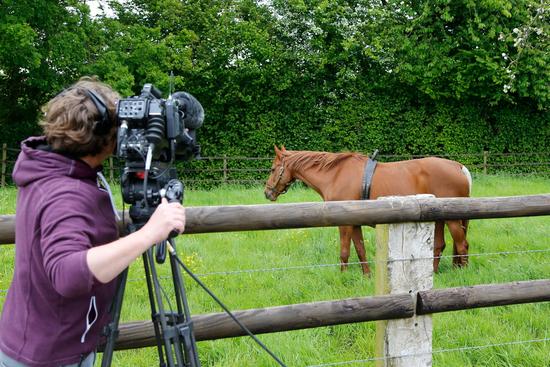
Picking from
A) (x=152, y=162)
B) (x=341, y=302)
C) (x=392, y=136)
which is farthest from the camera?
(x=392, y=136)

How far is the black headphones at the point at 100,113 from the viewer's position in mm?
1488

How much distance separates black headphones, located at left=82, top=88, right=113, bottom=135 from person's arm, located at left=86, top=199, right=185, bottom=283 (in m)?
0.33

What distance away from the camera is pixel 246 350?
3.36m

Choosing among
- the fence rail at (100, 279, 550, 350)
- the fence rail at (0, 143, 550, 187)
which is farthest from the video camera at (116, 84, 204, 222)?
the fence rail at (0, 143, 550, 187)

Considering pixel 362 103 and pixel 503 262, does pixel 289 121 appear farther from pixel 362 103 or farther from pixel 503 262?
pixel 503 262

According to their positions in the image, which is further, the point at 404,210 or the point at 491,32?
the point at 491,32

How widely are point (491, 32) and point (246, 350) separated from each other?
14685 millimetres

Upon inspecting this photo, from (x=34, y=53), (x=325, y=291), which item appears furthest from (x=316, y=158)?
(x=34, y=53)

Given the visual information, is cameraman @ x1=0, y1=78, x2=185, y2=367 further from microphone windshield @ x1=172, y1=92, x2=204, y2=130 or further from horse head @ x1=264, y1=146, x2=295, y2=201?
horse head @ x1=264, y1=146, x2=295, y2=201

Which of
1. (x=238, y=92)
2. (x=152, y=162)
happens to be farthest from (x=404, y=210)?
(x=238, y=92)

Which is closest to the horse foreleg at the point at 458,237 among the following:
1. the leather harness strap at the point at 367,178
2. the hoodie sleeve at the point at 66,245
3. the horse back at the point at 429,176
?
the horse back at the point at 429,176

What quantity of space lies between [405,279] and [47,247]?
192 centimetres

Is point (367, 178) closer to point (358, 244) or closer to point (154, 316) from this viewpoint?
point (358, 244)

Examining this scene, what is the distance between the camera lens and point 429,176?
6.18m
